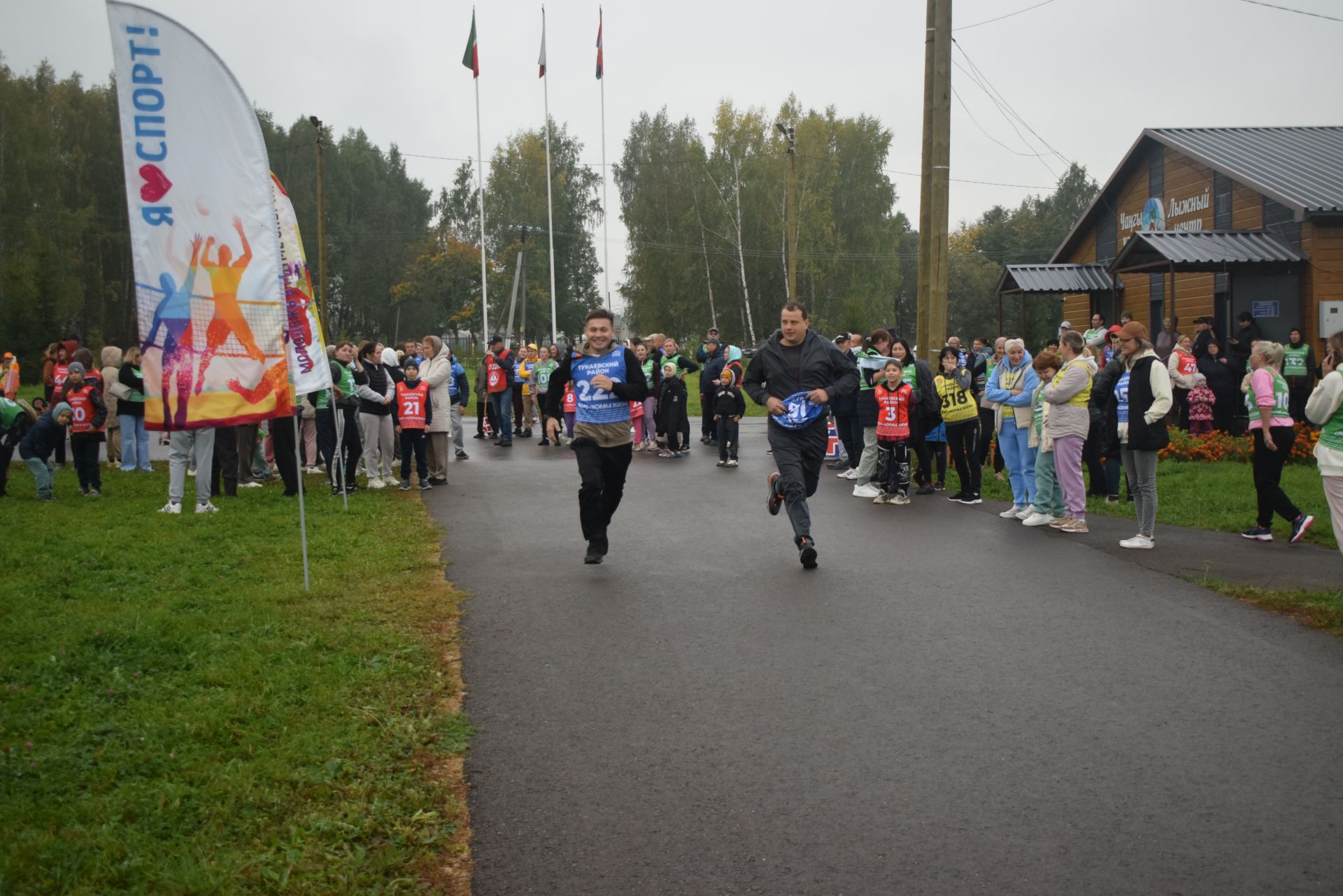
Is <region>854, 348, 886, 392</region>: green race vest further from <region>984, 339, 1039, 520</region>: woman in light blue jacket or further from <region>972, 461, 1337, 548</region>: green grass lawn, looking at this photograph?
<region>984, 339, 1039, 520</region>: woman in light blue jacket

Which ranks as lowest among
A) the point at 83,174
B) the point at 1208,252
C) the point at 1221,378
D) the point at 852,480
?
the point at 852,480

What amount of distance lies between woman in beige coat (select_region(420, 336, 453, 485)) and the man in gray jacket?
771 centimetres

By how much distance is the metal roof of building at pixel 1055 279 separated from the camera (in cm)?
2936

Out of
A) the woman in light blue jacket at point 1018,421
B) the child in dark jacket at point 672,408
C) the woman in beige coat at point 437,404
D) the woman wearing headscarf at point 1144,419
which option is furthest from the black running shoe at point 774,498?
the child in dark jacket at point 672,408

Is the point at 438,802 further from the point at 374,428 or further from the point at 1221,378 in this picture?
the point at 1221,378

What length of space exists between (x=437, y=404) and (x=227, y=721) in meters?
10.5

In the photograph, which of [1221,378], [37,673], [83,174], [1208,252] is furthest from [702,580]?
[83,174]

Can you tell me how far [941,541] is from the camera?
423 inches

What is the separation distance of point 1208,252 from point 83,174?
55.6 m

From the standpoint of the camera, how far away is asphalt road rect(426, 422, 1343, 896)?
4.03m

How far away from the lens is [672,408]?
2016 centimetres

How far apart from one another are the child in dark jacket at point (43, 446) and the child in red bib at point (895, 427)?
31.3ft

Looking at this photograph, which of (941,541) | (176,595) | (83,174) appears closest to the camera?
(176,595)

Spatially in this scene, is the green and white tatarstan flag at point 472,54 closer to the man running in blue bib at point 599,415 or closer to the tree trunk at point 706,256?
the tree trunk at point 706,256
